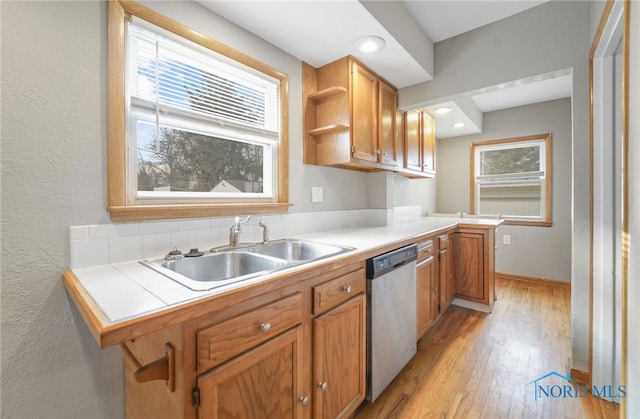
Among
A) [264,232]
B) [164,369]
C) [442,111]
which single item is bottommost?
[164,369]

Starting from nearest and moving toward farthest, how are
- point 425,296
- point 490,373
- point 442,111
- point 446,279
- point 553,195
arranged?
point 490,373, point 425,296, point 446,279, point 442,111, point 553,195

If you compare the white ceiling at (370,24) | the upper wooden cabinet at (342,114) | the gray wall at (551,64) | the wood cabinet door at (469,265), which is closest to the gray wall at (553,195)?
the wood cabinet door at (469,265)

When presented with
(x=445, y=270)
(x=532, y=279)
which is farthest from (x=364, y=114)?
(x=532, y=279)

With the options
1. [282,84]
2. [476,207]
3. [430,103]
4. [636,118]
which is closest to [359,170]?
[430,103]

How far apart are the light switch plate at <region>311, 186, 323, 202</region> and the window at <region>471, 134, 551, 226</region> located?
3.07 meters

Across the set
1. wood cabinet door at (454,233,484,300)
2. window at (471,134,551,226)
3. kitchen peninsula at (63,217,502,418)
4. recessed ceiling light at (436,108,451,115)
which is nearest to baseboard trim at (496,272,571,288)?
window at (471,134,551,226)

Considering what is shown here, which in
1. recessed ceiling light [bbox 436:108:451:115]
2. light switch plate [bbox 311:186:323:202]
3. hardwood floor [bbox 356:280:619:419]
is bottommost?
hardwood floor [bbox 356:280:619:419]

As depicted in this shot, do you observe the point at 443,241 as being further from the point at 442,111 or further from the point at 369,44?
the point at 369,44

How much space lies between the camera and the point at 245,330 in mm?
896

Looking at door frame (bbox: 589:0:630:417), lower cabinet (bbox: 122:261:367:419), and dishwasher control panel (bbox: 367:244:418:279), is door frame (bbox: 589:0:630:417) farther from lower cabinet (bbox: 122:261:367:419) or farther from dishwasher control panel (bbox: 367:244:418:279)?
lower cabinet (bbox: 122:261:367:419)

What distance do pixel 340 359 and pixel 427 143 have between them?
2725 mm

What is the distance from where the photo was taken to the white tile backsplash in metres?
1.11

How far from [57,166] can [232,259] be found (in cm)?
80

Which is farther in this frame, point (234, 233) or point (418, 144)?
point (418, 144)
